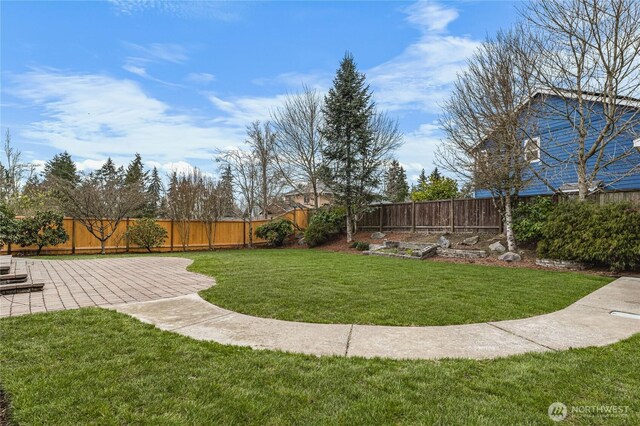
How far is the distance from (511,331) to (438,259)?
7.41m

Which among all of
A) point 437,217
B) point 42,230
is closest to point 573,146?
point 437,217

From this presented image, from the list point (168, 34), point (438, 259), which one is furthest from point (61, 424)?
point (168, 34)

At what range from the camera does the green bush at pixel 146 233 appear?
48.1 ft

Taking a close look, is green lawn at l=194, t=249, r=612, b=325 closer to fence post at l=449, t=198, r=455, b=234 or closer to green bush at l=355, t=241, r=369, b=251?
fence post at l=449, t=198, r=455, b=234

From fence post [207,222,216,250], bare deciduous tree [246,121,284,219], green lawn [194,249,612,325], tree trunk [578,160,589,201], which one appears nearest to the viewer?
green lawn [194,249,612,325]

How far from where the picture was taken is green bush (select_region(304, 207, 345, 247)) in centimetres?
1645

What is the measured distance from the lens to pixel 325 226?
1656 centimetres

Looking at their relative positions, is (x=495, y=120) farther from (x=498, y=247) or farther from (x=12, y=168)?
(x=12, y=168)

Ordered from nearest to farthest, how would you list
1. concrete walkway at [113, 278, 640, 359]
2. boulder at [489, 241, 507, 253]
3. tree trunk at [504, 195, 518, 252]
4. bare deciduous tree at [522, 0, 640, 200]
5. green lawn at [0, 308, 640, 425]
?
green lawn at [0, 308, 640, 425]
concrete walkway at [113, 278, 640, 359]
bare deciduous tree at [522, 0, 640, 200]
tree trunk at [504, 195, 518, 252]
boulder at [489, 241, 507, 253]

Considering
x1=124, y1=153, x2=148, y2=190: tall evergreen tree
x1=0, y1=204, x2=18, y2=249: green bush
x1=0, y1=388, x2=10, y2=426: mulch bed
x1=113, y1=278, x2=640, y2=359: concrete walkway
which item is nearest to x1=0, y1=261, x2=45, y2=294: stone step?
x1=113, y1=278, x2=640, y2=359: concrete walkway

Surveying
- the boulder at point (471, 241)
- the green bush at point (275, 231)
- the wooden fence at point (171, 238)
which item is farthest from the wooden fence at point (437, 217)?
the wooden fence at point (171, 238)

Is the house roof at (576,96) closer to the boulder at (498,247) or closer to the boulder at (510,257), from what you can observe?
the boulder at (498,247)

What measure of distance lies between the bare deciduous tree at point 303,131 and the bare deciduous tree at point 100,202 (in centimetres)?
780

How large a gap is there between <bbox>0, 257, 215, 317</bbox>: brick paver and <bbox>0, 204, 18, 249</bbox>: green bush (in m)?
4.47
